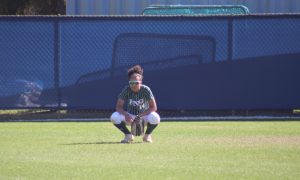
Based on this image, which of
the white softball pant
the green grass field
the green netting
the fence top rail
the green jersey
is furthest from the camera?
the green netting

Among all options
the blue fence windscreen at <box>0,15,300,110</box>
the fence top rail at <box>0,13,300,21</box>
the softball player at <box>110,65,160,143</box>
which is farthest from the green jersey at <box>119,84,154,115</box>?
the fence top rail at <box>0,13,300,21</box>

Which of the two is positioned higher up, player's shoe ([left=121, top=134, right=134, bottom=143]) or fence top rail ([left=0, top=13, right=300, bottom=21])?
fence top rail ([left=0, top=13, right=300, bottom=21])

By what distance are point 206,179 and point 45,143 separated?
12.8 feet

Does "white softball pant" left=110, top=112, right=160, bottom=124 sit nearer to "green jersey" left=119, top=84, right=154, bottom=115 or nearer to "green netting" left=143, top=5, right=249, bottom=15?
"green jersey" left=119, top=84, right=154, bottom=115

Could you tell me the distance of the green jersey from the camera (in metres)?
11.6

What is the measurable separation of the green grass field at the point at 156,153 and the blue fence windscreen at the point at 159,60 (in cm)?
194

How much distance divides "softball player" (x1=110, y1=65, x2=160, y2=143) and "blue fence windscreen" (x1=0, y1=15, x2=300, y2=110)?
174 inches

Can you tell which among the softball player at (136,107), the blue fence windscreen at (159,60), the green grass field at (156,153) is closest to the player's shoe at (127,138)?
the softball player at (136,107)

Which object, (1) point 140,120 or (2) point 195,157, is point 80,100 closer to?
(1) point 140,120

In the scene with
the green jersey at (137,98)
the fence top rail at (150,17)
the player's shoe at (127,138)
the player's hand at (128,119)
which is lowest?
the player's shoe at (127,138)

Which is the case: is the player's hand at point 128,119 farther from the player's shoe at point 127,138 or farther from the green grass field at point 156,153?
the green grass field at point 156,153

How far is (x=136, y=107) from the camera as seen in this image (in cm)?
1173

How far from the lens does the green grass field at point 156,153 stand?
334 inches

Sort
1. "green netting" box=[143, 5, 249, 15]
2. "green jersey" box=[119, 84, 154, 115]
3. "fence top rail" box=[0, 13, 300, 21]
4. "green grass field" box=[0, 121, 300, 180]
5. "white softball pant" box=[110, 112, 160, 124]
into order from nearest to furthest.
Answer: "green grass field" box=[0, 121, 300, 180], "white softball pant" box=[110, 112, 160, 124], "green jersey" box=[119, 84, 154, 115], "fence top rail" box=[0, 13, 300, 21], "green netting" box=[143, 5, 249, 15]
